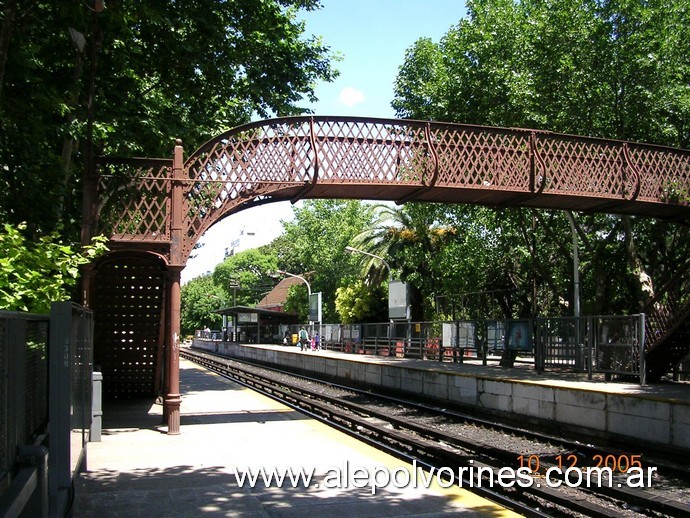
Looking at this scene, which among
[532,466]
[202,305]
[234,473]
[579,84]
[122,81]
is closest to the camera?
[234,473]

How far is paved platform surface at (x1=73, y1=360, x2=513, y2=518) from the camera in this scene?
658 centimetres

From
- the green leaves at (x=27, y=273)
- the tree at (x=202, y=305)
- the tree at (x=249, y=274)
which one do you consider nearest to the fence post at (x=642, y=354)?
the green leaves at (x=27, y=273)

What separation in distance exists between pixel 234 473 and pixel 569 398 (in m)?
7.00

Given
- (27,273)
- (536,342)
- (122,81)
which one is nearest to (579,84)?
(536,342)

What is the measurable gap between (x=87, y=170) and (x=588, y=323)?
1124cm

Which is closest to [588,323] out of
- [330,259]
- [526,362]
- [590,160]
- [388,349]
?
[590,160]

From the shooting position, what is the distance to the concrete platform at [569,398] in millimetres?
10305

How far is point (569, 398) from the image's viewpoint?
1248 cm

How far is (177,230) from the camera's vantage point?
39.1 feet

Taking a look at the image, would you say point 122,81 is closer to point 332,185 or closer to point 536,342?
point 332,185

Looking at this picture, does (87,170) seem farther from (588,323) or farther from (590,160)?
(588,323)

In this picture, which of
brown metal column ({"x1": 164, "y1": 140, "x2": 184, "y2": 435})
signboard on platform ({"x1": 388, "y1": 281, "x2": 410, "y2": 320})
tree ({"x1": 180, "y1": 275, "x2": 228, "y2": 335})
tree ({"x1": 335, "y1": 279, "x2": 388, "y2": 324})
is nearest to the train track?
brown metal column ({"x1": 164, "y1": 140, "x2": 184, "y2": 435})

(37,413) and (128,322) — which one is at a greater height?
(128,322)

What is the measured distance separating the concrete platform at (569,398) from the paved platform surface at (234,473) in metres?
4.33
